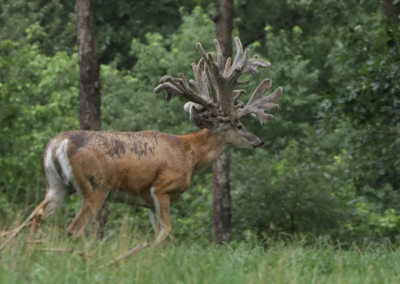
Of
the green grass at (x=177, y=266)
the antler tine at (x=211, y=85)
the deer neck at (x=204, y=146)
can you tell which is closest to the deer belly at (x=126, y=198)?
the deer neck at (x=204, y=146)

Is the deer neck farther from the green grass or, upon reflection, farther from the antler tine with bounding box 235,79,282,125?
the green grass

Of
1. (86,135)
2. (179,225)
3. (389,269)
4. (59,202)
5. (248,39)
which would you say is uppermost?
(248,39)

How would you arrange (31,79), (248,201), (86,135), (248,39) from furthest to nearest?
(248,39) → (31,79) → (248,201) → (86,135)

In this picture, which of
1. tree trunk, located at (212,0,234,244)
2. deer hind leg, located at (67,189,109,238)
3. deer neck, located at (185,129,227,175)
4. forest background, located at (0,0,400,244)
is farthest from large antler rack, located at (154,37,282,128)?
tree trunk, located at (212,0,234,244)

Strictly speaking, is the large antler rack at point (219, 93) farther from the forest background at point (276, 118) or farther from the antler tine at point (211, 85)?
the forest background at point (276, 118)

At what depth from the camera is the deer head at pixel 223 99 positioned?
819 centimetres

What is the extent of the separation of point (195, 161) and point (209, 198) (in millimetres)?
7495

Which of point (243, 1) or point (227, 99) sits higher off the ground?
point (243, 1)

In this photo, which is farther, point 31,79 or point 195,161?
point 31,79

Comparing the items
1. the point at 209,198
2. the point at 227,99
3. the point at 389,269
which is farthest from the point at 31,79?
the point at 389,269

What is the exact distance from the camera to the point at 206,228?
14.1m

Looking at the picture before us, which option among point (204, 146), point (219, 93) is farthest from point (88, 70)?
point (204, 146)

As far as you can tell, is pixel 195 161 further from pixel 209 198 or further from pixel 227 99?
pixel 209 198

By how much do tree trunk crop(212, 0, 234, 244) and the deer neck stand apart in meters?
3.62
